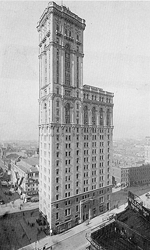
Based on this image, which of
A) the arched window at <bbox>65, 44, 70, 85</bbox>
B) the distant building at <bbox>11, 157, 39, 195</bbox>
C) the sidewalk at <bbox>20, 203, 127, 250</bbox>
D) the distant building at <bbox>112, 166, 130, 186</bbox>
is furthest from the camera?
the distant building at <bbox>112, 166, 130, 186</bbox>

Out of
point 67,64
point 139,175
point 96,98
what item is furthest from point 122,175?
point 67,64

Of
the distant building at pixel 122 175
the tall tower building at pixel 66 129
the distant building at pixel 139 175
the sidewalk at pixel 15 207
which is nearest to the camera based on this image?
the tall tower building at pixel 66 129

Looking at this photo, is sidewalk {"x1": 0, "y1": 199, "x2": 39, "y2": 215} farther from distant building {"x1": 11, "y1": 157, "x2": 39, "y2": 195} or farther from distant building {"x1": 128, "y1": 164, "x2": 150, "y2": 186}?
distant building {"x1": 128, "y1": 164, "x2": 150, "y2": 186}

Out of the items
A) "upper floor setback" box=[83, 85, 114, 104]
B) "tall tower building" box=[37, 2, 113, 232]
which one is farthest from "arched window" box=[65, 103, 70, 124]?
"upper floor setback" box=[83, 85, 114, 104]

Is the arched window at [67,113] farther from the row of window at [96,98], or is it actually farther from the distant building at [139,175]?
the distant building at [139,175]

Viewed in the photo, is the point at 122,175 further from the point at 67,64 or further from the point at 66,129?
the point at 67,64

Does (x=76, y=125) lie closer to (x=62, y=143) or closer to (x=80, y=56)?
(x=62, y=143)

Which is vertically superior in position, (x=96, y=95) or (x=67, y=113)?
A: (x=96, y=95)

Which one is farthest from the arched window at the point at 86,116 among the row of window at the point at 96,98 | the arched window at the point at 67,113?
the arched window at the point at 67,113
